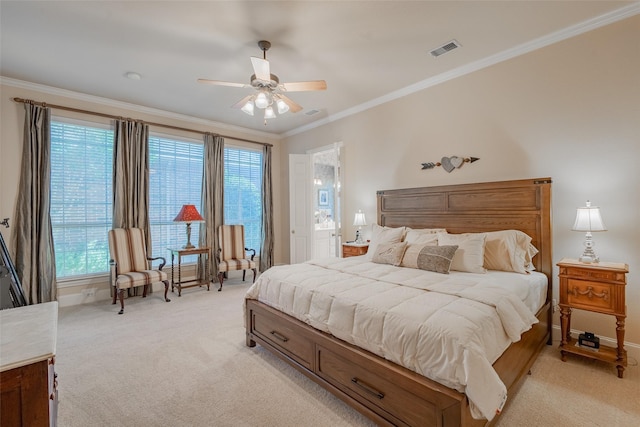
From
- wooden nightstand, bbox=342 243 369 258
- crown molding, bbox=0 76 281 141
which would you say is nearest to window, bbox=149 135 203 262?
crown molding, bbox=0 76 281 141

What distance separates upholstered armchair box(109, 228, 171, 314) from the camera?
160 inches

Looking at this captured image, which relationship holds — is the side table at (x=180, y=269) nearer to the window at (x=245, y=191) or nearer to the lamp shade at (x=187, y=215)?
the lamp shade at (x=187, y=215)

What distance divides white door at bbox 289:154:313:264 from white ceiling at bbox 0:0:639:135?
1856 mm

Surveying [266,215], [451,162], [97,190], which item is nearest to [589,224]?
[451,162]

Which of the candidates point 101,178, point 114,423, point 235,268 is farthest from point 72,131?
point 114,423

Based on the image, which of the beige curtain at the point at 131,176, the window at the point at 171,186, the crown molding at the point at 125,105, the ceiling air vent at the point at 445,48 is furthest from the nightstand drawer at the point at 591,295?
the crown molding at the point at 125,105

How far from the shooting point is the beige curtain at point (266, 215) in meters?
6.21

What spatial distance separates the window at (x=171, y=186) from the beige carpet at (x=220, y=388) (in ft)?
6.77

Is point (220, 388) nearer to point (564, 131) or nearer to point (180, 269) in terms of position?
point (180, 269)

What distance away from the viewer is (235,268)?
5.10m

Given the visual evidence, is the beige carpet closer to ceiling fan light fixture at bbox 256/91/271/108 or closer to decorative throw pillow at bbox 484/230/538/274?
decorative throw pillow at bbox 484/230/538/274

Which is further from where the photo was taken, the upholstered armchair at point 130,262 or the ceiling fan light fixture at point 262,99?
the upholstered armchair at point 130,262

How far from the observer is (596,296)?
2473mm

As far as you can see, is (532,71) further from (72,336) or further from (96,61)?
(72,336)
